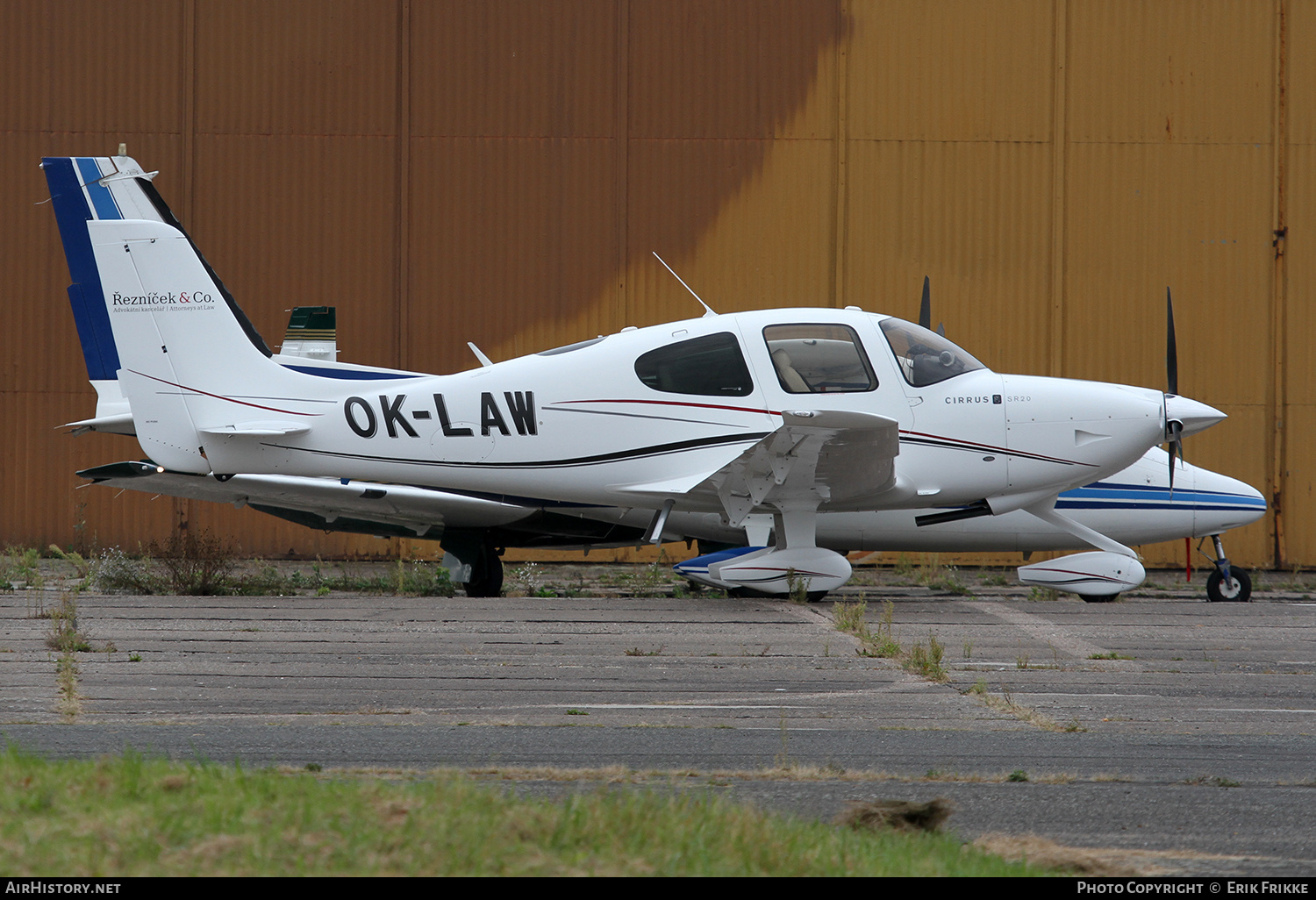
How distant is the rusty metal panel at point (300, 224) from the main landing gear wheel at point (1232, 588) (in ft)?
34.4

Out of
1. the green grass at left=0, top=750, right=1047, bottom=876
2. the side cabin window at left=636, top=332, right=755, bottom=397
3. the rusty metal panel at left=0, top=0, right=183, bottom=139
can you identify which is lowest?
the green grass at left=0, top=750, right=1047, bottom=876

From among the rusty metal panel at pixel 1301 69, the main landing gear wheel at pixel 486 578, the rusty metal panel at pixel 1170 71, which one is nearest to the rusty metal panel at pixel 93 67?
the main landing gear wheel at pixel 486 578

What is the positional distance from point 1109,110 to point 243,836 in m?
16.3

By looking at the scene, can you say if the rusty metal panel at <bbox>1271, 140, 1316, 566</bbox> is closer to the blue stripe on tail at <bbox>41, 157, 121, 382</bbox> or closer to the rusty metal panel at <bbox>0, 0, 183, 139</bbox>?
the blue stripe on tail at <bbox>41, 157, 121, 382</bbox>

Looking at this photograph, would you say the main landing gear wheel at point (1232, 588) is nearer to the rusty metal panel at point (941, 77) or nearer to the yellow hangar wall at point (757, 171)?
the yellow hangar wall at point (757, 171)

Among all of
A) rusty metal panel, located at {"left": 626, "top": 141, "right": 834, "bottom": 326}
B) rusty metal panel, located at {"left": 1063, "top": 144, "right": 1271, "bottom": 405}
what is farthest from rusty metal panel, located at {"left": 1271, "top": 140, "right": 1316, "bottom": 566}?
rusty metal panel, located at {"left": 626, "top": 141, "right": 834, "bottom": 326}

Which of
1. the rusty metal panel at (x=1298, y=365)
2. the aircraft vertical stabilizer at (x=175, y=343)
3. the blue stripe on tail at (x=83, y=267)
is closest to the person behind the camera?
Answer: the aircraft vertical stabilizer at (x=175, y=343)

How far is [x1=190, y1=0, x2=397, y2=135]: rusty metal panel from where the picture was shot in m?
16.3

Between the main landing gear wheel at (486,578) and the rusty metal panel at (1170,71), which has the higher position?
the rusty metal panel at (1170,71)

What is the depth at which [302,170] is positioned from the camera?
1628cm

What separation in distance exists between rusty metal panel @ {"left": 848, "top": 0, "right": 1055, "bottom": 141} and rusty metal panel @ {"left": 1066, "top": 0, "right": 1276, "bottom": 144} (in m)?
0.60

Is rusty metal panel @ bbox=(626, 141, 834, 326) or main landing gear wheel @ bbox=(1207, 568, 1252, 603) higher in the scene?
rusty metal panel @ bbox=(626, 141, 834, 326)

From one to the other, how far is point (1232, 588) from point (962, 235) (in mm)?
6069

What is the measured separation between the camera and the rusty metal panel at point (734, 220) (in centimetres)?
1641
